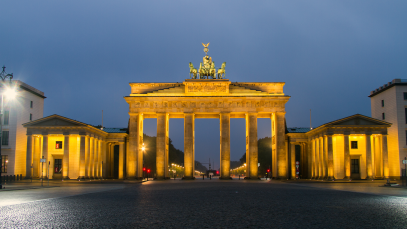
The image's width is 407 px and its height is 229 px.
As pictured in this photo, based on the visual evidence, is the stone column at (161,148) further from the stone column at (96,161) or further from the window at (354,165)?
the window at (354,165)

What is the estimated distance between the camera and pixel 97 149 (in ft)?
232

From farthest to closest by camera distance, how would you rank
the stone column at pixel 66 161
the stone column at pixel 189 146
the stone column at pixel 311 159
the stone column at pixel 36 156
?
the stone column at pixel 311 159
the stone column at pixel 189 146
the stone column at pixel 36 156
the stone column at pixel 66 161

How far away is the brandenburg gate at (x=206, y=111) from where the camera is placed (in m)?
68.7

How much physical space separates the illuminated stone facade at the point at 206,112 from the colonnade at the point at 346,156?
6.86m

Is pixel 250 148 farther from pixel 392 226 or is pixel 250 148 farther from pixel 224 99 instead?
pixel 392 226

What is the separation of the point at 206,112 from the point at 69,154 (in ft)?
80.9

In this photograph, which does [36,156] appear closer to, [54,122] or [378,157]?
[54,122]

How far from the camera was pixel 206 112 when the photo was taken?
69125 millimetres

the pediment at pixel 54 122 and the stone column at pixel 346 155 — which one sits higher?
the pediment at pixel 54 122

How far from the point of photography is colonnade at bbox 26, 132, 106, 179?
60.3 m

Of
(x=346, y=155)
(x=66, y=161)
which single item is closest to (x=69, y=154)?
(x=66, y=161)

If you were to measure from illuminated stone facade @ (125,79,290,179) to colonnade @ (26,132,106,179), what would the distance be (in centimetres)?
624

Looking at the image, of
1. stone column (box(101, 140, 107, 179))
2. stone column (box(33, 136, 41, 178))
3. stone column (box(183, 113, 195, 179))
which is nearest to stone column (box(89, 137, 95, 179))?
stone column (box(101, 140, 107, 179))

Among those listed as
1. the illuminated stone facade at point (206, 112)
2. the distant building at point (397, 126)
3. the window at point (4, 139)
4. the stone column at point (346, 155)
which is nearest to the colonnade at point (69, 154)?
the window at point (4, 139)
